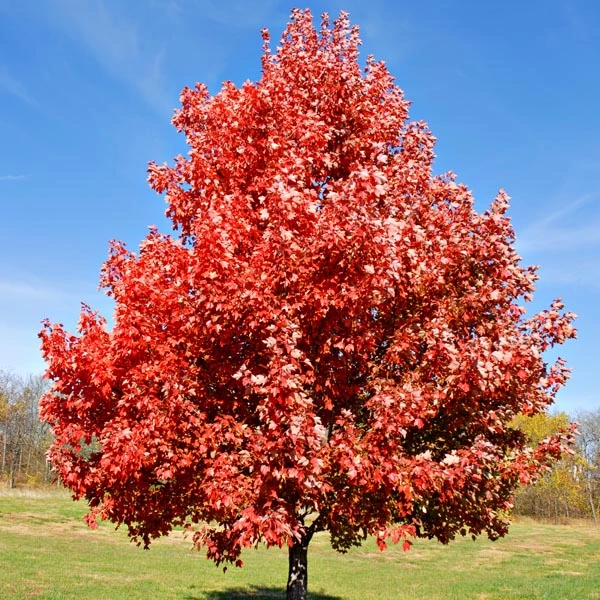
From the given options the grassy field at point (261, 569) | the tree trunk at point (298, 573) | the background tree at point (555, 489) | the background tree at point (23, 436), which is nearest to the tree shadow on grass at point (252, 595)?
the grassy field at point (261, 569)

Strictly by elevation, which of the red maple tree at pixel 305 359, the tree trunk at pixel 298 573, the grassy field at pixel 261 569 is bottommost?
the grassy field at pixel 261 569

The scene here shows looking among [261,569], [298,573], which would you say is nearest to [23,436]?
[261,569]

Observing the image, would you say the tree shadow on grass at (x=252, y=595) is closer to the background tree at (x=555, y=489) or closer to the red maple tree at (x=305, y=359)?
the red maple tree at (x=305, y=359)

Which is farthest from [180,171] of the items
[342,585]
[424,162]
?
[342,585]

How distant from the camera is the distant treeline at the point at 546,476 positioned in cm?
6738

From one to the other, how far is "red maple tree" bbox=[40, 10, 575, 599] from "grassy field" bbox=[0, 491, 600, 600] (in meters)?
12.8

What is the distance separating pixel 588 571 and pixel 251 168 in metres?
31.0

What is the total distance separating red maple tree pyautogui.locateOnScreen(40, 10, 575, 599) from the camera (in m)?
7.44

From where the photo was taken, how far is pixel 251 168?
10.0 meters

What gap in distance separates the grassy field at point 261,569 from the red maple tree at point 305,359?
12.8 metres

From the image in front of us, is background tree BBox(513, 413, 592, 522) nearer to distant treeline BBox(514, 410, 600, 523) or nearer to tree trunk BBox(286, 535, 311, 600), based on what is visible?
distant treeline BBox(514, 410, 600, 523)

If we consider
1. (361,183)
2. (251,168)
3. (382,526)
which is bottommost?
(382,526)

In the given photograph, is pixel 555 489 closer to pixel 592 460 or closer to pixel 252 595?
pixel 592 460

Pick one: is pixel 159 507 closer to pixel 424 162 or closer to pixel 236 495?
pixel 236 495
